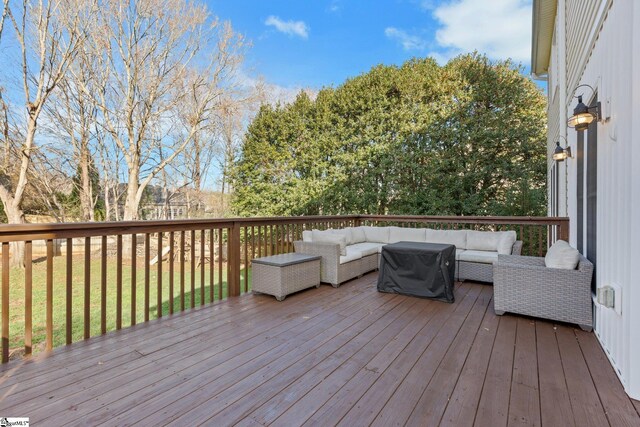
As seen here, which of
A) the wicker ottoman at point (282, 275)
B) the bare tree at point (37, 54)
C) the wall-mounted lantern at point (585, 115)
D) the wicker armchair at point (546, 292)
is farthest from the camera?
the bare tree at point (37, 54)

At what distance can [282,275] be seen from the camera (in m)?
3.81

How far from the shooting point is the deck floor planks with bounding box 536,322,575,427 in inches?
65.6

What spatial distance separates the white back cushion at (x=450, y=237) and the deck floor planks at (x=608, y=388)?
2.63m

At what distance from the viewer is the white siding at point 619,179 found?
6.07ft

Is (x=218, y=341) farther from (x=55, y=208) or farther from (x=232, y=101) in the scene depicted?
(x=55, y=208)

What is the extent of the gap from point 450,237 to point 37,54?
A: 10.4m

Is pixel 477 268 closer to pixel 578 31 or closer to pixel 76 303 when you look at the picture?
pixel 578 31

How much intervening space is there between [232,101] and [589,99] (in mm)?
10205

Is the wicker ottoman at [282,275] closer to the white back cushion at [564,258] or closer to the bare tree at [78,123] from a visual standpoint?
the white back cushion at [564,258]

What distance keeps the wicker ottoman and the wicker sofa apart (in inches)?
11.7

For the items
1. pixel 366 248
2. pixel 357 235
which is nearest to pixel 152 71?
pixel 357 235

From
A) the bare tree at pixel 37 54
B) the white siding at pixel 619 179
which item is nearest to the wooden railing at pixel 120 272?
the bare tree at pixel 37 54

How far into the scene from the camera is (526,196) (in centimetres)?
729

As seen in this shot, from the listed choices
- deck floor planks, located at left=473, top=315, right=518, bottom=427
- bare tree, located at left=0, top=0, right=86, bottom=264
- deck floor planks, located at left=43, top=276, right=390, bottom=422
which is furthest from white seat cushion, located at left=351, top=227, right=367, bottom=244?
bare tree, located at left=0, top=0, right=86, bottom=264
